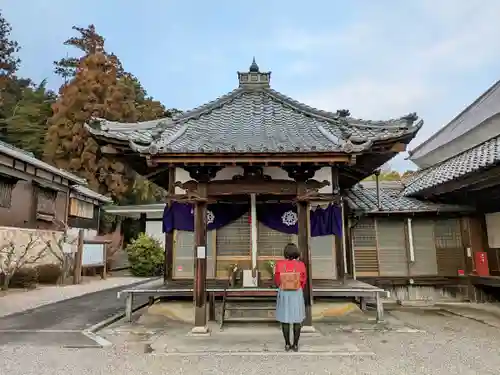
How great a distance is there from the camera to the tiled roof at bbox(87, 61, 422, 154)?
7.15 metres

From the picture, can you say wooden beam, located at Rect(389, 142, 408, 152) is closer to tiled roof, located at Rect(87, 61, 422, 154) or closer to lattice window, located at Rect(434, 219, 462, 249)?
tiled roof, located at Rect(87, 61, 422, 154)

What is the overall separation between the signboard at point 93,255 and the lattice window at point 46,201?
7.49ft

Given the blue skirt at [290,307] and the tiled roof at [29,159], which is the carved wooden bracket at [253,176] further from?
the tiled roof at [29,159]

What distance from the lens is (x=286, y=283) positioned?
5.88 meters

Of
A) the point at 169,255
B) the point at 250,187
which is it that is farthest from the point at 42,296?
the point at 250,187

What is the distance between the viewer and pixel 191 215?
8.45 metres

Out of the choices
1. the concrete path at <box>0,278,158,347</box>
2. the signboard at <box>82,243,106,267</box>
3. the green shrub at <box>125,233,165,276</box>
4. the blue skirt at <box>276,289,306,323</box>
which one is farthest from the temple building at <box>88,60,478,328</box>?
the green shrub at <box>125,233,165,276</box>

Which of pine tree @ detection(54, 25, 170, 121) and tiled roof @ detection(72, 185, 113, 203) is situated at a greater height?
pine tree @ detection(54, 25, 170, 121)

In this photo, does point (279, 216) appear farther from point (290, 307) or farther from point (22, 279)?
point (22, 279)

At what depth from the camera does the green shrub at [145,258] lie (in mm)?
19812

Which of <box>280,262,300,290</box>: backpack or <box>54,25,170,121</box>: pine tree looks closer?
<box>280,262,300,290</box>: backpack

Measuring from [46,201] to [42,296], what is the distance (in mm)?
6046

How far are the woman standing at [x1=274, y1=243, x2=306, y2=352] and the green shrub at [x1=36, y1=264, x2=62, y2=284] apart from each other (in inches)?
503

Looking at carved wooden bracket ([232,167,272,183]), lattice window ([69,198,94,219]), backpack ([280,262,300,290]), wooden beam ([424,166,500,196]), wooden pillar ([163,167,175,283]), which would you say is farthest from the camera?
lattice window ([69,198,94,219])
